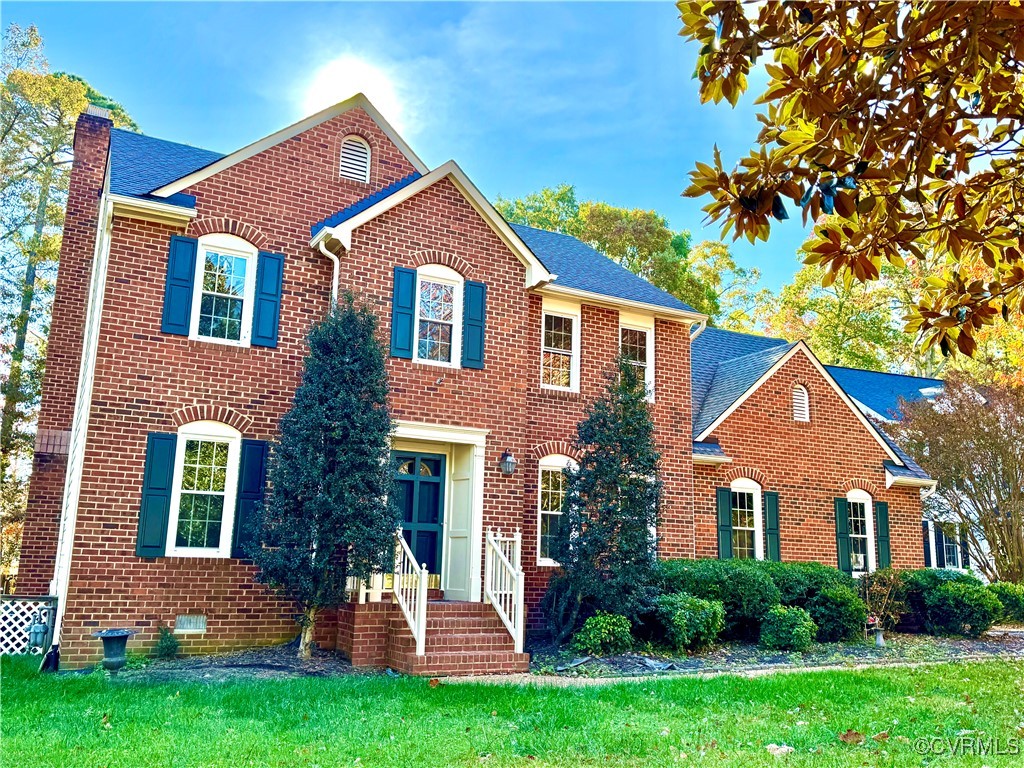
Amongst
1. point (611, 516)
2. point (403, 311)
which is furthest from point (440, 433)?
point (611, 516)

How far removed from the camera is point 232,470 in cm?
1235

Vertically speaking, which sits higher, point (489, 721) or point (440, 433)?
point (440, 433)

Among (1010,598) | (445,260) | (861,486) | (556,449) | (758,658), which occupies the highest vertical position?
(445,260)

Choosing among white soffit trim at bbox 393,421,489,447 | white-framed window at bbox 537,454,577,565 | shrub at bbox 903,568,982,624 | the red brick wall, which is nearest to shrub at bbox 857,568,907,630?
shrub at bbox 903,568,982,624

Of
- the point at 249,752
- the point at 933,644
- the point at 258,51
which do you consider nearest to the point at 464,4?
Answer: the point at 258,51

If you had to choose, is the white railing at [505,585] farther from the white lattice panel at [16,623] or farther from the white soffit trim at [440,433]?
the white lattice panel at [16,623]

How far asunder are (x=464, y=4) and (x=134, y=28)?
5148 millimetres

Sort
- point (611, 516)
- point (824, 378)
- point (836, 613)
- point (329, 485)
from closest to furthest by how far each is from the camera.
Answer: point (329, 485) → point (611, 516) → point (836, 613) → point (824, 378)

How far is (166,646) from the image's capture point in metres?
11.4

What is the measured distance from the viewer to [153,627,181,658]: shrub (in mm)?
11438

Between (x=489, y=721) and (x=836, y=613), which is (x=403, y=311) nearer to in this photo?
(x=489, y=721)

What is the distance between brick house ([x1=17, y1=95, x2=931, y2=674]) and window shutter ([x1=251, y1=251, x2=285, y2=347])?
32mm

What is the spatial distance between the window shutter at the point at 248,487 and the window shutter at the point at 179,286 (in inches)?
76.0

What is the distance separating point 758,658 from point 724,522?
4863mm
